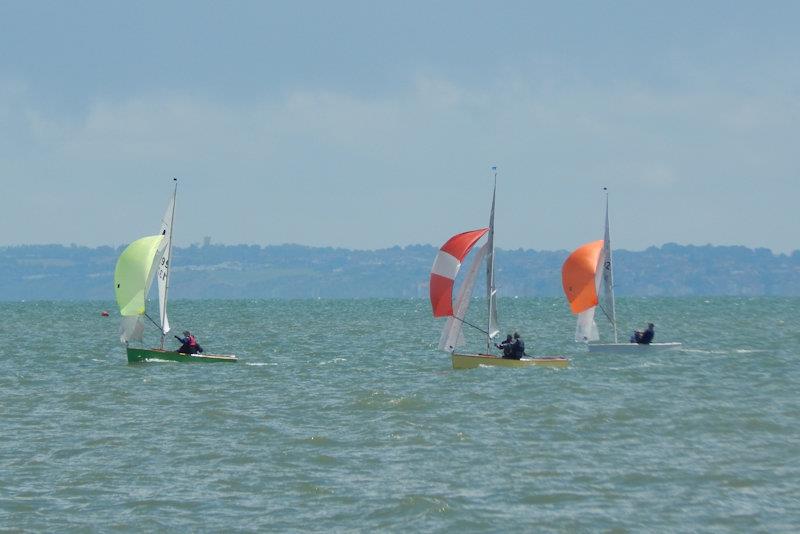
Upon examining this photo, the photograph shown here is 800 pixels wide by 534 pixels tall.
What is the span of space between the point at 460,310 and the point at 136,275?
12.7 metres

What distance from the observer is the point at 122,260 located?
45375mm

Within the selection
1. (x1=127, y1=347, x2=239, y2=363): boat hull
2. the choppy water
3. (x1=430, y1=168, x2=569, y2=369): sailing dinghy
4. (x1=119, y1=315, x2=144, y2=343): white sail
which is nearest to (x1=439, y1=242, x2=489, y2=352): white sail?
(x1=430, y1=168, x2=569, y2=369): sailing dinghy

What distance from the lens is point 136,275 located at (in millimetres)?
45219

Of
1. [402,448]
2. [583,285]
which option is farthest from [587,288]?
[402,448]

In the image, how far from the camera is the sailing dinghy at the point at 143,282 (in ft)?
148

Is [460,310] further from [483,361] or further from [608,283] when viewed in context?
[608,283]

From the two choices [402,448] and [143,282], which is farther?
[143,282]

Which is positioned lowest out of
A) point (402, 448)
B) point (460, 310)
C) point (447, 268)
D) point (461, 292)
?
point (402, 448)

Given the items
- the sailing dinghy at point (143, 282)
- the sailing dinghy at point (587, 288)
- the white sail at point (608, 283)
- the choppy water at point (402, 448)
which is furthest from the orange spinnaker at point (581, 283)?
the sailing dinghy at point (143, 282)

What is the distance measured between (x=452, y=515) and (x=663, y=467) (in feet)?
18.3

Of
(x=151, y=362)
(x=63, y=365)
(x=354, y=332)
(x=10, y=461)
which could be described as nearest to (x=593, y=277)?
(x=151, y=362)

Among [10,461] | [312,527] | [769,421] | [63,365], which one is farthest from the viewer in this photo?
[63,365]

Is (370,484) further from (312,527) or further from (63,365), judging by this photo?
(63,365)

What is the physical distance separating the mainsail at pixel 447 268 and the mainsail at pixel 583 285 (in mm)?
10636
